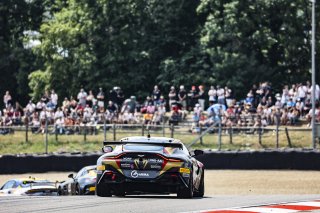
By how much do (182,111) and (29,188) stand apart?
1786 cm

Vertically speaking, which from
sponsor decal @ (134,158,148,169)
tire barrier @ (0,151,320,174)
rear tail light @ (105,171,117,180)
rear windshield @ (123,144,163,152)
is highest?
rear windshield @ (123,144,163,152)

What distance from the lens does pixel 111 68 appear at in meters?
52.2

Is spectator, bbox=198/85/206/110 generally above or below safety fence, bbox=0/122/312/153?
above

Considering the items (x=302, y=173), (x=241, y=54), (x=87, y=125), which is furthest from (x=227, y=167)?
(x=241, y=54)

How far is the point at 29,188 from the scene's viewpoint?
83.3 ft

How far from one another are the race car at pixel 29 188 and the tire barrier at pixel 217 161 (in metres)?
8.46

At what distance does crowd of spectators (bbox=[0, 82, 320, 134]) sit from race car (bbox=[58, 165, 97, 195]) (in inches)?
549

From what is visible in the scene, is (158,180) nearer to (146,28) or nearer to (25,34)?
(146,28)

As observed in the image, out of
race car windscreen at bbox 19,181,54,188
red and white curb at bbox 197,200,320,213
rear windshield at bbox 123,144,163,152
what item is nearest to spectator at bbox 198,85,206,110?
race car windscreen at bbox 19,181,54,188

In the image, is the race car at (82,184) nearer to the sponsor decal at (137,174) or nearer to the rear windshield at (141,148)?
the rear windshield at (141,148)

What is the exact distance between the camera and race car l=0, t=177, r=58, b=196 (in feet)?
82.9

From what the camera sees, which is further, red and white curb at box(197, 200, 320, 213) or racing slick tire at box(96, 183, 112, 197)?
racing slick tire at box(96, 183, 112, 197)

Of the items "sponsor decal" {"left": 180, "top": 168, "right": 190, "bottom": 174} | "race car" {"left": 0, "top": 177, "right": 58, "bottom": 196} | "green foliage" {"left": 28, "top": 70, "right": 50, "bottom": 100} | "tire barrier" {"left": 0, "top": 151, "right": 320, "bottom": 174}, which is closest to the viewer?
"sponsor decal" {"left": 180, "top": 168, "right": 190, "bottom": 174}

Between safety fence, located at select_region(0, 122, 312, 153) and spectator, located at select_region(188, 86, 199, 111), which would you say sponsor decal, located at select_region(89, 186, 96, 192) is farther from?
spectator, located at select_region(188, 86, 199, 111)
